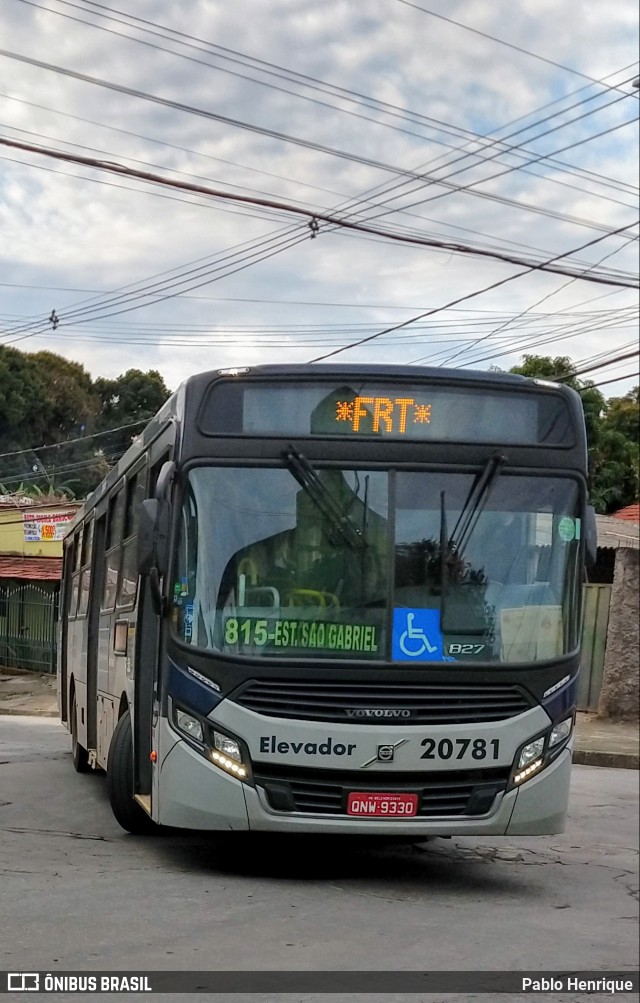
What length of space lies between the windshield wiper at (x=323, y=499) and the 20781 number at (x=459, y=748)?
121 cm

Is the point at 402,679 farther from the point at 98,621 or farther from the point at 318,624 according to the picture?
the point at 98,621

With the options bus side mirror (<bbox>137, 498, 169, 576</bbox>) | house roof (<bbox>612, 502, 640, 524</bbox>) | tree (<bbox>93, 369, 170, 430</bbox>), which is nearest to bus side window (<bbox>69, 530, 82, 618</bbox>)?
tree (<bbox>93, 369, 170, 430</bbox>)

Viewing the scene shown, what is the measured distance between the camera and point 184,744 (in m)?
7.67

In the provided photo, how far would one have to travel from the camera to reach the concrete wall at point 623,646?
58.3ft

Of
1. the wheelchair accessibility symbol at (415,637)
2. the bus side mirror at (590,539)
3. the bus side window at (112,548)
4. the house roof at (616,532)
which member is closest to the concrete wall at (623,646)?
the house roof at (616,532)

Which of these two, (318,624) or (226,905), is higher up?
(318,624)

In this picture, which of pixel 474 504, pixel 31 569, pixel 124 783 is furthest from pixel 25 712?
pixel 474 504

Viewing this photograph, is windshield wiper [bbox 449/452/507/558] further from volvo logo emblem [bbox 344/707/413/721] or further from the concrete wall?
the concrete wall

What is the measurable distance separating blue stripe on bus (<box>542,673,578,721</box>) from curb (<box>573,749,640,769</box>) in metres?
8.13

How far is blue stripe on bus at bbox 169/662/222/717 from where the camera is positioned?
299 inches

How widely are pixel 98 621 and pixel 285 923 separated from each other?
19.1 ft

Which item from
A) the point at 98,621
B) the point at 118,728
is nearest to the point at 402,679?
the point at 118,728

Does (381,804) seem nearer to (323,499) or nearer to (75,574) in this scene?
(323,499)

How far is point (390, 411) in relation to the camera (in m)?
8.12
